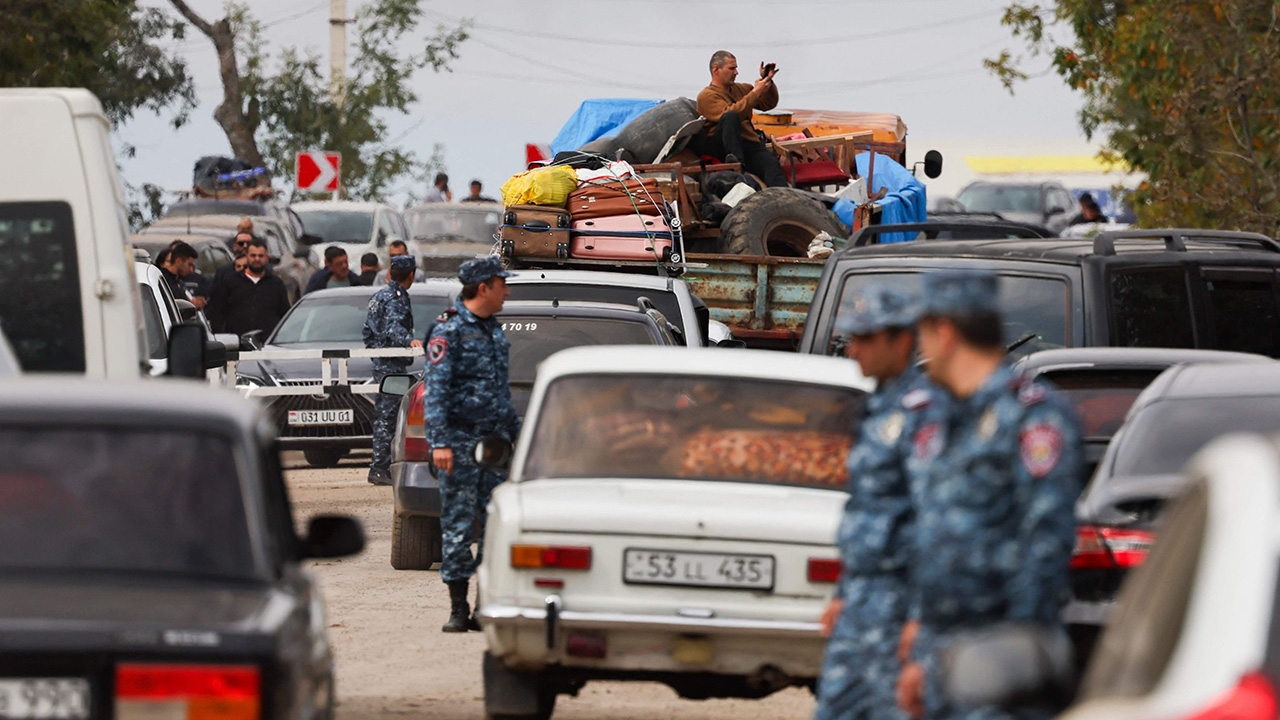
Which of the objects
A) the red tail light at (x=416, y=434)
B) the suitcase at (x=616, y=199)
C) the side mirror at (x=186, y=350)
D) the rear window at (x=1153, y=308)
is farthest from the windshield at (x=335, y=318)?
the side mirror at (x=186, y=350)

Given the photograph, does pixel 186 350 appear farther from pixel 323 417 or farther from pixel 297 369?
pixel 297 369

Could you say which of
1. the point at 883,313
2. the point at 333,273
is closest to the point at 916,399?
the point at 883,313

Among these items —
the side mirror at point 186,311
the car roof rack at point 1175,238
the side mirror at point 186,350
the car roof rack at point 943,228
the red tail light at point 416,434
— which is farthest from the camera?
the side mirror at point 186,311

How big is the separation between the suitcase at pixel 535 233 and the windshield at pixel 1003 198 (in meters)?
30.3

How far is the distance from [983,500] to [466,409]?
6.10m

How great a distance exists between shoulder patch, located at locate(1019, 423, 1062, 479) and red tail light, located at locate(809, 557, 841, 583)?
2760 mm

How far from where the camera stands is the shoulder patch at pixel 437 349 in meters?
10.9

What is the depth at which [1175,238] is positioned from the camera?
38.4 feet

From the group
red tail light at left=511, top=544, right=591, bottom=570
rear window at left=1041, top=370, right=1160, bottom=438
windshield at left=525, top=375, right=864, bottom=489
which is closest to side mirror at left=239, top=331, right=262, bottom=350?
rear window at left=1041, top=370, right=1160, bottom=438

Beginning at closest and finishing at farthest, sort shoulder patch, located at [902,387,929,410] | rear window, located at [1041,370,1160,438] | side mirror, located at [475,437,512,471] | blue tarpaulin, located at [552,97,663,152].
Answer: shoulder patch, located at [902,387,929,410] < rear window, located at [1041,370,1160,438] < side mirror, located at [475,437,512,471] < blue tarpaulin, located at [552,97,663,152]

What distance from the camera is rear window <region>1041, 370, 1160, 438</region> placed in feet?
31.1

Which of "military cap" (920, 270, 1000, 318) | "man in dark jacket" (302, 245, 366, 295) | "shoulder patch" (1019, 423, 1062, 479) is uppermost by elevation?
"military cap" (920, 270, 1000, 318)

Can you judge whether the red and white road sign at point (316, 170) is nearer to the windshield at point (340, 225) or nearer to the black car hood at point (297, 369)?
the windshield at point (340, 225)

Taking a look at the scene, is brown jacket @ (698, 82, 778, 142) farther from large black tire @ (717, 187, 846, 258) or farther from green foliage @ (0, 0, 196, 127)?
green foliage @ (0, 0, 196, 127)
